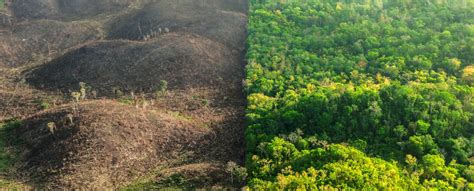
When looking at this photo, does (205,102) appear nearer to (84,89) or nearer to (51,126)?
(84,89)

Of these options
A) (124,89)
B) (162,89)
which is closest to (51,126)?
(124,89)

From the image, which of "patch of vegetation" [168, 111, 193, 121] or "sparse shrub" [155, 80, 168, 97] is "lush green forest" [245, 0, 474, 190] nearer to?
"patch of vegetation" [168, 111, 193, 121]

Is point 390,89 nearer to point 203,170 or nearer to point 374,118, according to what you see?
point 374,118

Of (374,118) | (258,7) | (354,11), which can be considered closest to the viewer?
(374,118)

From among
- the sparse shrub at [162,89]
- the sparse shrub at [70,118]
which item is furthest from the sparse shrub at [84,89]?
the sparse shrub at [162,89]

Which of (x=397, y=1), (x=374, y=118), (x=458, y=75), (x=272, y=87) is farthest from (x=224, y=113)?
(x=397, y=1)

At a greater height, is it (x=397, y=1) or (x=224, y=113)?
(x=397, y=1)

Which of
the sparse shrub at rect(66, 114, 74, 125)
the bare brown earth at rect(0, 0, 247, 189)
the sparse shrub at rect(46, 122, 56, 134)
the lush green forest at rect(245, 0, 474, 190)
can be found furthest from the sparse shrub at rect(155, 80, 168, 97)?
the sparse shrub at rect(46, 122, 56, 134)
